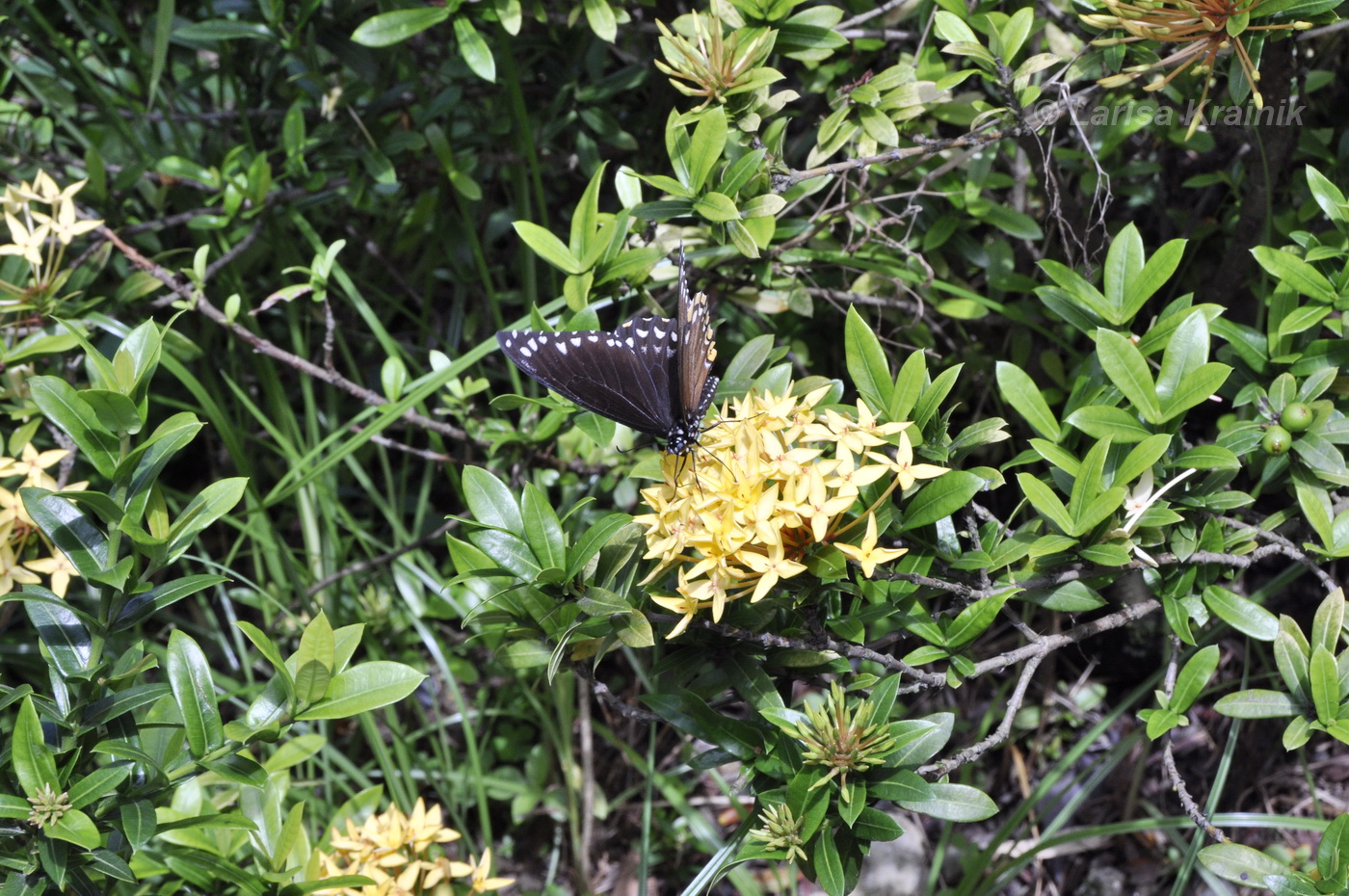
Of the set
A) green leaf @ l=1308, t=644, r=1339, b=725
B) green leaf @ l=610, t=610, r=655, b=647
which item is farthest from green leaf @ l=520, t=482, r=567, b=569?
green leaf @ l=1308, t=644, r=1339, b=725

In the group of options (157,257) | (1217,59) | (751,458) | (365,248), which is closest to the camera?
(751,458)

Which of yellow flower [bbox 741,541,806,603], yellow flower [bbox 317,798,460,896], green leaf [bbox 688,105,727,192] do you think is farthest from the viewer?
yellow flower [bbox 317,798,460,896]

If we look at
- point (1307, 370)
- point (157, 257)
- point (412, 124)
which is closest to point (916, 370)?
point (1307, 370)

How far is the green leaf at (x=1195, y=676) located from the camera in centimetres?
142

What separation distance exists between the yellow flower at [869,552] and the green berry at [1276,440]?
1.98ft

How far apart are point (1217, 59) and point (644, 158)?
1278 millimetres

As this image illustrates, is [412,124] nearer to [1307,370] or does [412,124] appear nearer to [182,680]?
[182,680]

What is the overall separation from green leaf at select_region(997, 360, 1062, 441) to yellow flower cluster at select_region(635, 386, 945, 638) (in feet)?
0.81

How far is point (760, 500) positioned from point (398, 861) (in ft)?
3.17

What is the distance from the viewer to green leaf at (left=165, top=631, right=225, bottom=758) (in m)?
1.34

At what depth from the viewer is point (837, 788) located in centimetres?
131

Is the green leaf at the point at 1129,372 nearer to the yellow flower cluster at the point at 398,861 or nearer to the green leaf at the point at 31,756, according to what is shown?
the yellow flower cluster at the point at 398,861

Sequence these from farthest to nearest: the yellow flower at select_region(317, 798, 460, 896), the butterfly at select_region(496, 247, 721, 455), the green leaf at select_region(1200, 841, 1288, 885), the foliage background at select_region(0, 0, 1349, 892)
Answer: the foliage background at select_region(0, 0, 1349, 892), the yellow flower at select_region(317, 798, 460, 896), the butterfly at select_region(496, 247, 721, 455), the green leaf at select_region(1200, 841, 1288, 885)

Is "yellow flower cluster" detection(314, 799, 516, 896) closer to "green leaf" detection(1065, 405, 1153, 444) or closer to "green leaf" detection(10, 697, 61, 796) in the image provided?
"green leaf" detection(10, 697, 61, 796)
